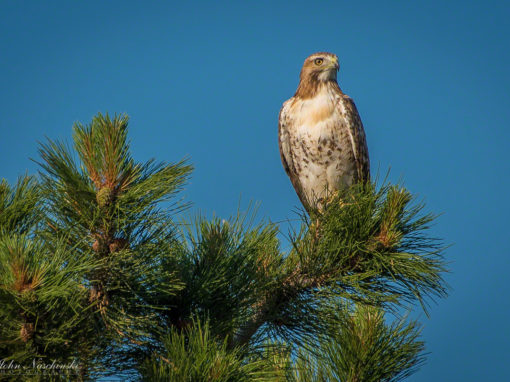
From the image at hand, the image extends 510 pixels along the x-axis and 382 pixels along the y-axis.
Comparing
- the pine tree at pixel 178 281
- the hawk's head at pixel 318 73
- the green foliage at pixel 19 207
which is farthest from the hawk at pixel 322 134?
the green foliage at pixel 19 207

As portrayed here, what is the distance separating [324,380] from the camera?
354 centimetres

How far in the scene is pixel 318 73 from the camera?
793cm

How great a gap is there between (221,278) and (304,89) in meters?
5.09

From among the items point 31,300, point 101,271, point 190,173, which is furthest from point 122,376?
point 190,173

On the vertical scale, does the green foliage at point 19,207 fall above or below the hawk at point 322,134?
below

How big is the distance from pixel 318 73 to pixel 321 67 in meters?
0.09

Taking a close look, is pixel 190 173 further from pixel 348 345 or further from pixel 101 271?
pixel 348 345

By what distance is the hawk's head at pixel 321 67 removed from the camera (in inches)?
311

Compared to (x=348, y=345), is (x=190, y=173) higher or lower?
higher

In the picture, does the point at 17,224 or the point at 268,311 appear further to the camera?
the point at 268,311

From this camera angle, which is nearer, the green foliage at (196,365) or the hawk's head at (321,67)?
the green foliage at (196,365)

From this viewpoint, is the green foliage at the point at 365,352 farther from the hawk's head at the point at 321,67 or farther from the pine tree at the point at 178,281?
the hawk's head at the point at 321,67

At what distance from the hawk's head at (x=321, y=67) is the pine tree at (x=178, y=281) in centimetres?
413

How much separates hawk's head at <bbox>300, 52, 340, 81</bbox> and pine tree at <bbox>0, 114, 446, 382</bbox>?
413 cm
